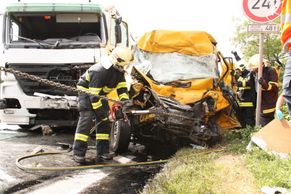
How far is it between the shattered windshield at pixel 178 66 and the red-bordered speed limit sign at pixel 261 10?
1.44 meters

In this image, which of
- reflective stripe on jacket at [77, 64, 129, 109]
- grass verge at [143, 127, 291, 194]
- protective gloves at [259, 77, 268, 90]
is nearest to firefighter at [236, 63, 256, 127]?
protective gloves at [259, 77, 268, 90]

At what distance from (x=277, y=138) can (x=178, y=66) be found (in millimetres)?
Answer: 2781

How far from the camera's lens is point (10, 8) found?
8.00 meters

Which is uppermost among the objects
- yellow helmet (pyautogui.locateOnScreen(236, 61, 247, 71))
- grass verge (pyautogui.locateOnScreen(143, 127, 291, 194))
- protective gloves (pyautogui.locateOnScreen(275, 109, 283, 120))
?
yellow helmet (pyautogui.locateOnScreen(236, 61, 247, 71))

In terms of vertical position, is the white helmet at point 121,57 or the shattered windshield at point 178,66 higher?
the white helmet at point 121,57

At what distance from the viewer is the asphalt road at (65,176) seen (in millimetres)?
4402

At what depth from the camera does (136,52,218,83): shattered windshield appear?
6782mm

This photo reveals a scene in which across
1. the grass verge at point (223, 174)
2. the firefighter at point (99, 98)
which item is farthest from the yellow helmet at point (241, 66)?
the firefighter at point (99, 98)

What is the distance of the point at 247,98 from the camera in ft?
24.7

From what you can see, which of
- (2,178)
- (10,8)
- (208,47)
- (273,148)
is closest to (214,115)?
(208,47)

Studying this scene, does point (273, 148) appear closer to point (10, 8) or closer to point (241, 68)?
point (241, 68)

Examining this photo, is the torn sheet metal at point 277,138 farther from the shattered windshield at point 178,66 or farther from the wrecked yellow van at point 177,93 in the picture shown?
the shattered windshield at point 178,66

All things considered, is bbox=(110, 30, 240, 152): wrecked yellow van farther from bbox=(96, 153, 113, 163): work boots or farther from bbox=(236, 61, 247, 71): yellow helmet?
bbox=(236, 61, 247, 71): yellow helmet

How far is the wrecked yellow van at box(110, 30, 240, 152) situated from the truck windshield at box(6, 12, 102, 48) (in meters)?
1.32
